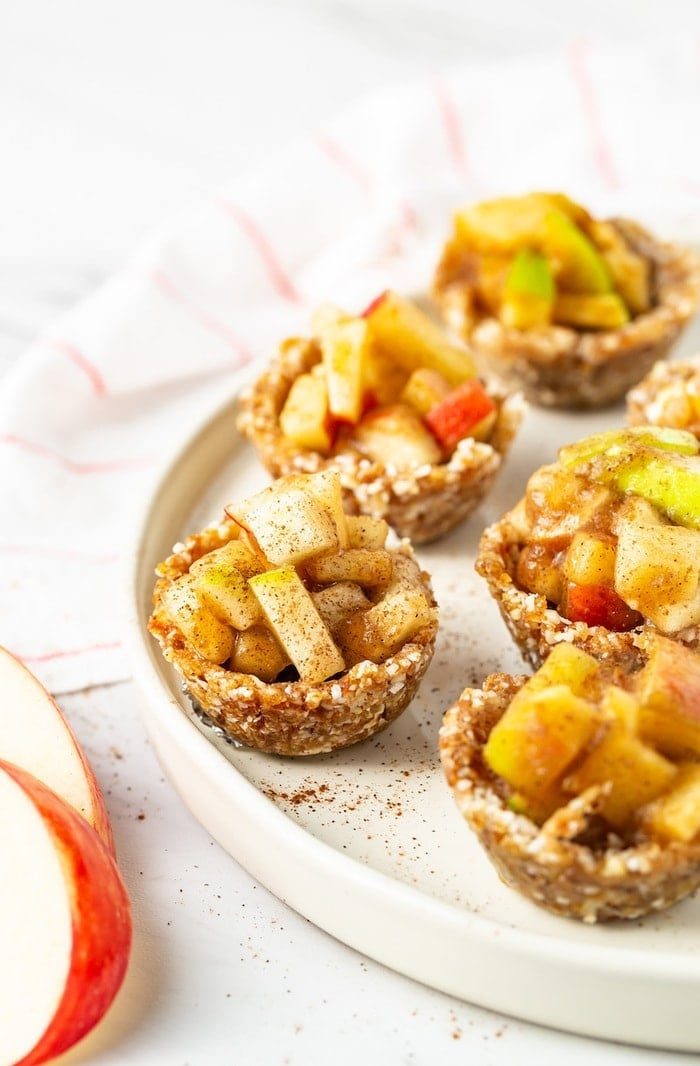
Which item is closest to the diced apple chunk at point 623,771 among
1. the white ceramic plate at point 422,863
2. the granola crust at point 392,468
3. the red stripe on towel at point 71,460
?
the white ceramic plate at point 422,863

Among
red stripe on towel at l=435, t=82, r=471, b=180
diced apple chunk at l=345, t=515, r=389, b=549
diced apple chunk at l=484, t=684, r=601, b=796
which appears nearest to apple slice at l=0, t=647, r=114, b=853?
diced apple chunk at l=345, t=515, r=389, b=549

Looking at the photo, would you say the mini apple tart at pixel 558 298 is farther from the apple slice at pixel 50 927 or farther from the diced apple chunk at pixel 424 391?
the apple slice at pixel 50 927

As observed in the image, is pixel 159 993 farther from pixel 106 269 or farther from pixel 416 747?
pixel 106 269

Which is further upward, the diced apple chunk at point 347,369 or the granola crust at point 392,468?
the diced apple chunk at point 347,369

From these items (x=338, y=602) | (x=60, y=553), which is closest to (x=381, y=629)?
(x=338, y=602)

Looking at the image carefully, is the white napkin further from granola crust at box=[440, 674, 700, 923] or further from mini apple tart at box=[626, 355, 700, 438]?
granola crust at box=[440, 674, 700, 923]

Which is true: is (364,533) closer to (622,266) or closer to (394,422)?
(394,422)
